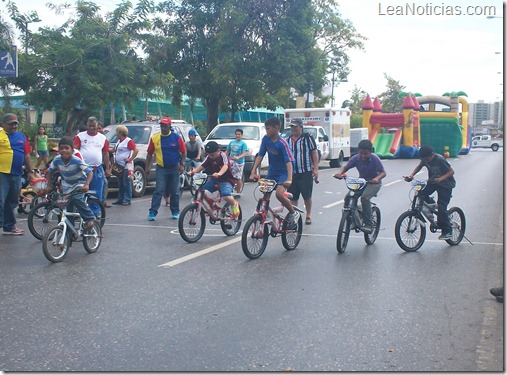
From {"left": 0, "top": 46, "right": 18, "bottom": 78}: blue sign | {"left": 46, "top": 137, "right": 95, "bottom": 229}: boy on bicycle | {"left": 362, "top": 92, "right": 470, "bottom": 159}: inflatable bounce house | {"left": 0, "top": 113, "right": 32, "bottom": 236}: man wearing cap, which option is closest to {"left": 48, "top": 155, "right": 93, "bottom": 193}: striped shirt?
{"left": 46, "top": 137, "right": 95, "bottom": 229}: boy on bicycle

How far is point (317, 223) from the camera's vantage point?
12562 millimetres

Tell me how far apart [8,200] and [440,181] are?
6.61 metres

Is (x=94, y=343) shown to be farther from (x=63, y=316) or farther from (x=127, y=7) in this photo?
(x=127, y=7)

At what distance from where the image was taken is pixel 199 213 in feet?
33.1

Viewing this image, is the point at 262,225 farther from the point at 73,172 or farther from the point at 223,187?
the point at 73,172

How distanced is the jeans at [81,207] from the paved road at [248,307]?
0.54m

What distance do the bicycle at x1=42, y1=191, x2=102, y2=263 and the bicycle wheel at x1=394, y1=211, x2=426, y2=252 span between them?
13.8ft

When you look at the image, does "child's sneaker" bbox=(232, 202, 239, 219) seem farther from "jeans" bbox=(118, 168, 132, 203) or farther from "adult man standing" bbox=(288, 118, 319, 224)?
"jeans" bbox=(118, 168, 132, 203)

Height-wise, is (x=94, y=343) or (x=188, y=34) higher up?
(x=188, y=34)

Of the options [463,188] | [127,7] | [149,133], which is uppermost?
[127,7]

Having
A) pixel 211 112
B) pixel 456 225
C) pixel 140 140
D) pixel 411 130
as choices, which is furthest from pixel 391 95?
pixel 456 225

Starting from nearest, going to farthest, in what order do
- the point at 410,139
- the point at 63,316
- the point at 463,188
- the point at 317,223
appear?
the point at 63,316
the point at 317,223
the point at 463,188
the point at 410,139

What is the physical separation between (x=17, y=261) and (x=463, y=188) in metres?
15.1

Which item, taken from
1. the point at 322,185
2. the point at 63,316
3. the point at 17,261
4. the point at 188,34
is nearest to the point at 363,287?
the point at 63,316
